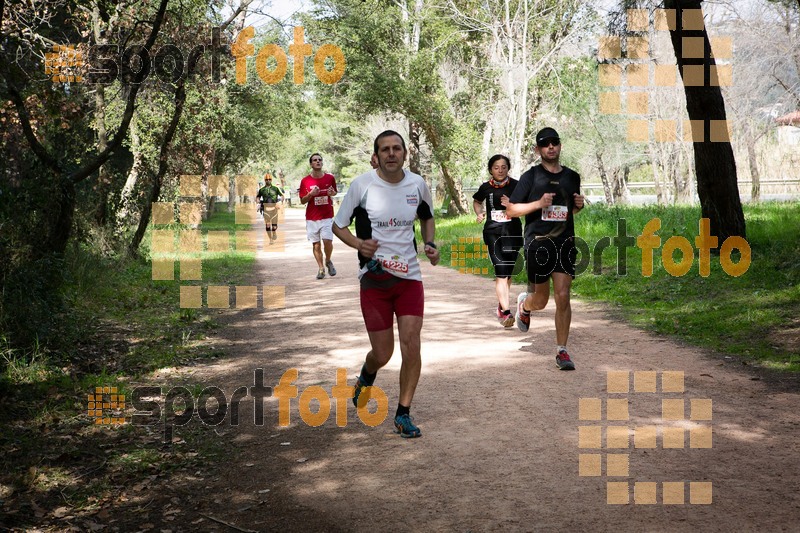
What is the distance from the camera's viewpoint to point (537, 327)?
1058 cm

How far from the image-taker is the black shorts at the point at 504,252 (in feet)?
34.5

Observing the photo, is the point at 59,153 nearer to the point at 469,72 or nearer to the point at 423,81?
the point at 423,81

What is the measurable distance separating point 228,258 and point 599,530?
19033 mm

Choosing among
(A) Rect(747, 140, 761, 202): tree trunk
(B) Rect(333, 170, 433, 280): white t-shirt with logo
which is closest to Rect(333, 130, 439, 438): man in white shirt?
(B) Rect(333, 170, 433, 280): white t-shirt with logo

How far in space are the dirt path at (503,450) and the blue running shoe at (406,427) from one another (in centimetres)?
5

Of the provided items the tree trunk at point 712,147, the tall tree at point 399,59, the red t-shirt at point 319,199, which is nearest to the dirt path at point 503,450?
the tree trunk at point 712,147

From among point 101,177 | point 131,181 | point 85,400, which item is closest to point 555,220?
point 85,400

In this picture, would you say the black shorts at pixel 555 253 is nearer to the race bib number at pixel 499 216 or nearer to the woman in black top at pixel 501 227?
the woman in black top at pixel 501 227

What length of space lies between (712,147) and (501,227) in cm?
536

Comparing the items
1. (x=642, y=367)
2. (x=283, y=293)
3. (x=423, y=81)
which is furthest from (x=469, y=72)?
(x=642, y=367)

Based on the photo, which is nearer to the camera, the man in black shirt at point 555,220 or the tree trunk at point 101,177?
the man in black shirt at point 555,220

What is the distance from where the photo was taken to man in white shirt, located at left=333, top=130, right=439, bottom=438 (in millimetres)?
6059

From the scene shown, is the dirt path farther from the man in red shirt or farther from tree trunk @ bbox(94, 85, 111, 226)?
tree trunk @ bbox(94, 85, 111, 226)

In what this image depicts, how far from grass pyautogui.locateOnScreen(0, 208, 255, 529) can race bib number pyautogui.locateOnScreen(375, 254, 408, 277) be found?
1.79 metres
